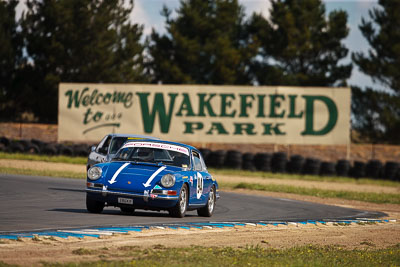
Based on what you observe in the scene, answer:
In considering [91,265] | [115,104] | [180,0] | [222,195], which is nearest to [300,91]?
[115,104]

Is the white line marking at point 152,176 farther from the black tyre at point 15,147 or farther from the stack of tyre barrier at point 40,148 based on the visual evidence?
the black tyre at point 15,147

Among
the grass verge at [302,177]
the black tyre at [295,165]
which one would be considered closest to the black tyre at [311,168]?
the black tyre at [295,165]

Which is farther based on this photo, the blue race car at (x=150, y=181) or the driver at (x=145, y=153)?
the driver at (x=145, y=153)

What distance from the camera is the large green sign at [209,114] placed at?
127ft

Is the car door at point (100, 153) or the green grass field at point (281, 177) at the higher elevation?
the car door at point (100, 153)

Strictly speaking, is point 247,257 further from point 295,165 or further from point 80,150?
point 80,150

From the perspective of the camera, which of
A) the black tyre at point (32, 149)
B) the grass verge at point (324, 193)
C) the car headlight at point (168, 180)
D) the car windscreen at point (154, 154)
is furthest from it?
the black tyre at point (32, 149)

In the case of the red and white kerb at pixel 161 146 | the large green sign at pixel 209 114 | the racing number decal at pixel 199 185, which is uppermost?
the large green sign at pixel 209 114

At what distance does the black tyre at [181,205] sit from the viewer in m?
13.5

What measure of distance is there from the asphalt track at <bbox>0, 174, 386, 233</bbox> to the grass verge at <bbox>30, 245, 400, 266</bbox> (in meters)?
2.50

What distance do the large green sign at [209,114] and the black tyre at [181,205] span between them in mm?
24840

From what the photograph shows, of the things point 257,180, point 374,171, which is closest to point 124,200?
point 257,180

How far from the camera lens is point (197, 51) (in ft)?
188

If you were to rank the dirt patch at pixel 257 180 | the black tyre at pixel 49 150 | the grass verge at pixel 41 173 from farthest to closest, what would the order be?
the black tyre at pixel 49 150 → the dirt patch at pixel 257 180 → the grass verge at pixel 41 173
